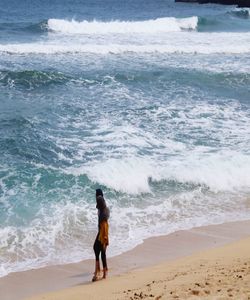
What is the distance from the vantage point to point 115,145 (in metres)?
15.9

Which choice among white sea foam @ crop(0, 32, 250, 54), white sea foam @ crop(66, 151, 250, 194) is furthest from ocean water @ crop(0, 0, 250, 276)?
white sea foam @ crop(0, 32, 250, 54)

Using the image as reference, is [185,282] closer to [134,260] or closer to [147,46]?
[134,260]

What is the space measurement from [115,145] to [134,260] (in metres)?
6.06

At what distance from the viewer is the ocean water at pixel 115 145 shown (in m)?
11.5

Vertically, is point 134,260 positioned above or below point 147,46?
below

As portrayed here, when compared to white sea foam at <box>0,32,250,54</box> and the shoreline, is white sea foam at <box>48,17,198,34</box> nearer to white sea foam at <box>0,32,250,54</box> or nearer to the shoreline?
white sea foam at <box>0,32,250,54</box>

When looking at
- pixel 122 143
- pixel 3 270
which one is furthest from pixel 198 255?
pixel 122 143

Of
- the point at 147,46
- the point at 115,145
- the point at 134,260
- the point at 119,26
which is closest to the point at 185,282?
the point at 134,260

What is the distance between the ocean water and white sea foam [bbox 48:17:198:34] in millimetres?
11159

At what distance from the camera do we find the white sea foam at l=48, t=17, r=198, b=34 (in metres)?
43.4

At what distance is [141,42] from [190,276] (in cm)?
2981

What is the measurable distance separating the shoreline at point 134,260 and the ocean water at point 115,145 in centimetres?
26

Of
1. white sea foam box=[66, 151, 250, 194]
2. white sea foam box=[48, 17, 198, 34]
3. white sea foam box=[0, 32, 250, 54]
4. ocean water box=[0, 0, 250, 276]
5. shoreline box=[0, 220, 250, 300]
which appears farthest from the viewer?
white sea foam box=[48, 17, 198, 34]

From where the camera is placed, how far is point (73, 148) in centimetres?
1552
